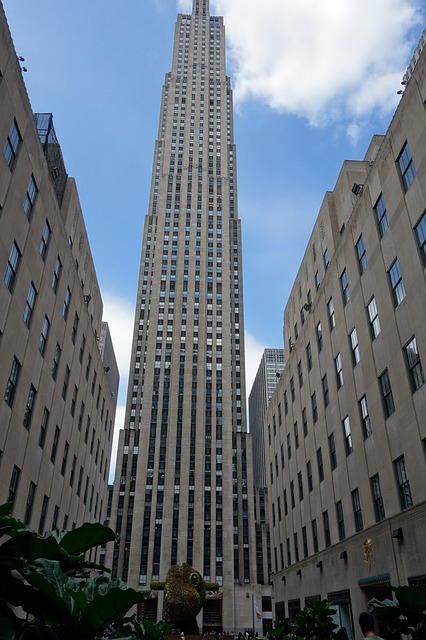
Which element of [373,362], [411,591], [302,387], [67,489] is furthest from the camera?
[302,387]

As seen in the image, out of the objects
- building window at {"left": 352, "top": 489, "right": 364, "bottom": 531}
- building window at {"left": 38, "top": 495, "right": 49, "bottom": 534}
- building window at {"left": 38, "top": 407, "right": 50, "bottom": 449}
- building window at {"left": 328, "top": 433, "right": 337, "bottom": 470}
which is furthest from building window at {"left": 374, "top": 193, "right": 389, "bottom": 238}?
building window at {"left": 38, "top": 495, "right": 49, "bottom": 534}

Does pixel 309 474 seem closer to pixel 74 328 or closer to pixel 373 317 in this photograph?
pixel 373 317

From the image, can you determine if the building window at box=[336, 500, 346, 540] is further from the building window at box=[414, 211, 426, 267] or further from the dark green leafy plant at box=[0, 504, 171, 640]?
the dark green leafy plant at box=[0, 504, 171, 640]

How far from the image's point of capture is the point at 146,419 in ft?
355

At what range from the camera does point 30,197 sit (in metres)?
26.7

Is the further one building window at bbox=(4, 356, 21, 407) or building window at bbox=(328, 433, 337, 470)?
building window at bbox=(328, 433, 337, 470)

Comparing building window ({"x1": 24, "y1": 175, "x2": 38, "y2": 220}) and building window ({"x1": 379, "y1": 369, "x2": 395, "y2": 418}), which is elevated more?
building window ({"x1": 24, "y1": 175, "x2": 38, "y2": 220})

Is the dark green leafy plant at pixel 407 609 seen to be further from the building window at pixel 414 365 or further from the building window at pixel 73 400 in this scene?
the building window at pixel 73 400

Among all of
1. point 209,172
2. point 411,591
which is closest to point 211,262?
point 209,172

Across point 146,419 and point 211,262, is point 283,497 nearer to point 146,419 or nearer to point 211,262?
point 146,419

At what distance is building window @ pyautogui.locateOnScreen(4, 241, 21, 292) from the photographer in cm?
2417

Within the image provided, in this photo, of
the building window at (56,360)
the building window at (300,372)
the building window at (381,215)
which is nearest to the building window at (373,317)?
the building window at (381,215)

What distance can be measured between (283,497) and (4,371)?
30.9 metres

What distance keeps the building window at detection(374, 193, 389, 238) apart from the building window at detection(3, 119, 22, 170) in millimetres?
18140
